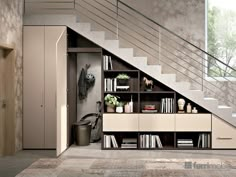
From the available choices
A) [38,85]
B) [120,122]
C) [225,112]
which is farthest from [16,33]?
[225,112]

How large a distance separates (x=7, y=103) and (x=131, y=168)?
2937 millimetres

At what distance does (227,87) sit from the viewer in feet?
31.5

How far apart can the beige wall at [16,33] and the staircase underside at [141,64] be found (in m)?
0.51

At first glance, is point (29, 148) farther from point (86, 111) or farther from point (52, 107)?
point (86, 111)

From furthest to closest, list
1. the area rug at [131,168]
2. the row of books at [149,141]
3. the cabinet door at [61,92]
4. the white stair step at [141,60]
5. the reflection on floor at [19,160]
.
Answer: the row of books at [149,141], the white stair step at [141,60], the cabinet door at [61,92], the reflection on floor at [19,160], the area rug at [131,168]

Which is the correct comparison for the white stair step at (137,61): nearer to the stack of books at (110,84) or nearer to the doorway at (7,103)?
the stack of books at (110,84)

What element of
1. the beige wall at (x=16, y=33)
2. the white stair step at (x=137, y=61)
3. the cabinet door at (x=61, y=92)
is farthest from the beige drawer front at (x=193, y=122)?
the beige wall at (x=16, y=33)

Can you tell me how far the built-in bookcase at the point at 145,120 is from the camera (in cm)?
862

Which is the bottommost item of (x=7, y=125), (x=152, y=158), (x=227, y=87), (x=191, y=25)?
(x=152, y=158)

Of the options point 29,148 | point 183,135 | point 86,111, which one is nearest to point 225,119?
point 183,135

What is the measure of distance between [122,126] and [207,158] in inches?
75.5

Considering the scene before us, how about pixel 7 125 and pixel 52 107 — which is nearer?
pixel 7 125

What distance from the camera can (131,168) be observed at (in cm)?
Result: 664

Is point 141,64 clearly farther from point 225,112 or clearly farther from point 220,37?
point 220,37
